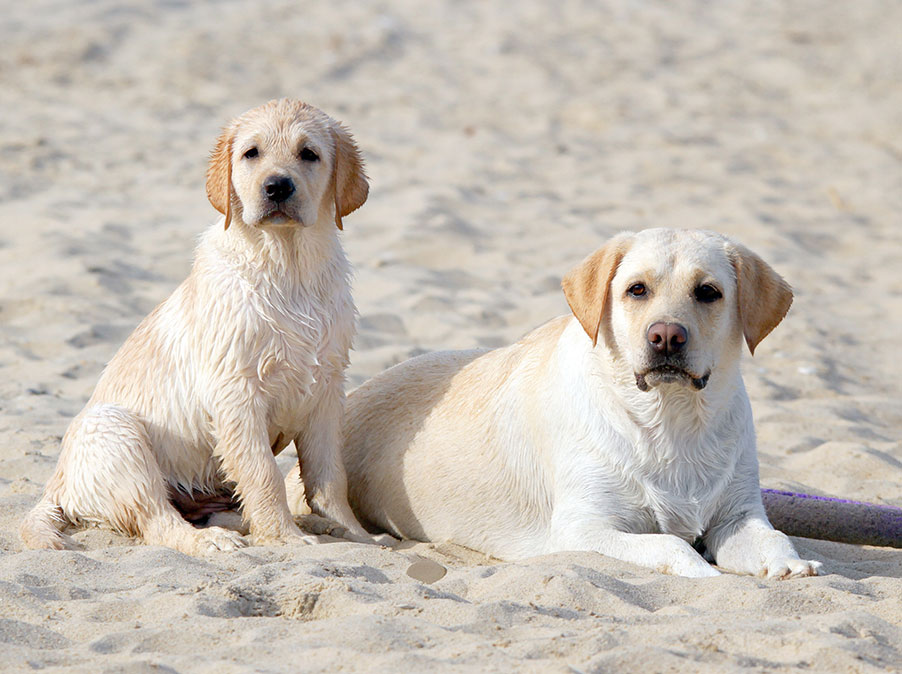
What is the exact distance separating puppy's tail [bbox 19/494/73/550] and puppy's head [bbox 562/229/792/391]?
2146 millimetres

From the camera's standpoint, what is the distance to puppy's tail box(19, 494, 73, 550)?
4.46 meters

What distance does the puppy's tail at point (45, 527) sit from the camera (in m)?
4.46

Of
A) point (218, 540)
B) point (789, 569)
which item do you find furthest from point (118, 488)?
point (789, 569)

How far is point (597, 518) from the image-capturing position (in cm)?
451

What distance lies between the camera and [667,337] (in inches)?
167

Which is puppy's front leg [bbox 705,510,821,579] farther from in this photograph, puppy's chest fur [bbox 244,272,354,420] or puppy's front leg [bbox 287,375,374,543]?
puppy's chest fur [bbox 244,272,354,420]

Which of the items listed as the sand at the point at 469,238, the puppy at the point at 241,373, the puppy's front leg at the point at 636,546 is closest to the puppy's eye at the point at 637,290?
the puppy's front leg at the point at 636,546

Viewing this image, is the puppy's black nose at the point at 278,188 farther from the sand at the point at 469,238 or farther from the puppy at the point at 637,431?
the sand at the point at 469,238

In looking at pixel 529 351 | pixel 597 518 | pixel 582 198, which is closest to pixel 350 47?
pixel 582 198

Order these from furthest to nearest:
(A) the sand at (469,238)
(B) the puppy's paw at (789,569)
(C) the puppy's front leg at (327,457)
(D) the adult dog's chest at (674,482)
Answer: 1. (C) the puppy's front leg at (327,457)
2. (D) the adult dog's chest at (674,482)
3. (B) the puppy's paw at (789,569)
4. (A) the sand at (469,238)

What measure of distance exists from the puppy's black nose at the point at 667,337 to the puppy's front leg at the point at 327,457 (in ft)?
4.60

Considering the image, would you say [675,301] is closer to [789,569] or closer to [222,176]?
[789,569]

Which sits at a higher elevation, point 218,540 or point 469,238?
point 469,238

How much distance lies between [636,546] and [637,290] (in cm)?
94
